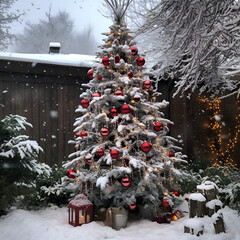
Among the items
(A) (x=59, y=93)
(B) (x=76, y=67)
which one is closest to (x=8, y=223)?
(A) (x=59, y=93)

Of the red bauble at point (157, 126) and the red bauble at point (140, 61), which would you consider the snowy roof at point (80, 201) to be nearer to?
the red bauble at point (157, 126)

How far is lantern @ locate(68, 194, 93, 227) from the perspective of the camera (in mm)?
4453

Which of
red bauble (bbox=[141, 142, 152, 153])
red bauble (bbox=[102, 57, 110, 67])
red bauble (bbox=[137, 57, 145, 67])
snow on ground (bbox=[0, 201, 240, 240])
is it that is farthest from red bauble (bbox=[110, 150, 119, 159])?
red bauble (bbox=[137, 57, 145, 67])

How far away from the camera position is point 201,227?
3895 mm

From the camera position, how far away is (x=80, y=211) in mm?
4688

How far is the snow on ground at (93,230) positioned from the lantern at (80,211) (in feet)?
0.45

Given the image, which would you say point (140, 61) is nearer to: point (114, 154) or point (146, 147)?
point (146, 147)

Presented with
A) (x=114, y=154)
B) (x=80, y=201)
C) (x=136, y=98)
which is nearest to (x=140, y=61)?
(x=136, y=98)

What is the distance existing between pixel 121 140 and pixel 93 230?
1441 millimetres

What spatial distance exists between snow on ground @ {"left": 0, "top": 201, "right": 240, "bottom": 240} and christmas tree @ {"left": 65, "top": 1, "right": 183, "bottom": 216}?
0.36 m

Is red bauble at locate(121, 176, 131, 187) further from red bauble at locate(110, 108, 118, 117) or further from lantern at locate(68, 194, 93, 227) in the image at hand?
red bauble at locate(110, 108, 118, 117)

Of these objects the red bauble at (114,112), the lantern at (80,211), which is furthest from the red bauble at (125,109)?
the lantern at (80,211)

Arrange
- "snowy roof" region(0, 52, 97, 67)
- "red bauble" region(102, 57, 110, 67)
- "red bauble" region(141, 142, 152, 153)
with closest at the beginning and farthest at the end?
"red bauble" region(141, 142, 152, 153) → "red bauble" region(102, 57, 110, 67) → "snowy roof" region(0, 52, 97, 67)

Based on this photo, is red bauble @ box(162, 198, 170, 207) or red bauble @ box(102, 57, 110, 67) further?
red bauble @ box(102, 57, 110, 67)
